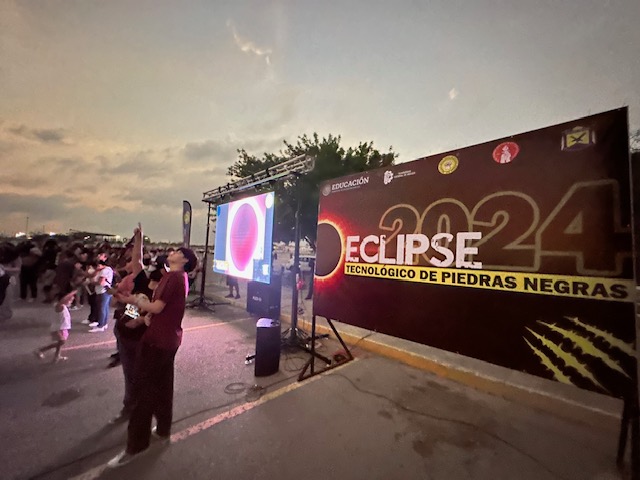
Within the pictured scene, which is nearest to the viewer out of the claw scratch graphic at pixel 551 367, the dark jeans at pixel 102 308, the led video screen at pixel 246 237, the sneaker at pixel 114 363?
the claw scratch graphic at pixel 551 367

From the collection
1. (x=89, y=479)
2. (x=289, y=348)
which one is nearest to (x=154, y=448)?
(x=89, y=479)

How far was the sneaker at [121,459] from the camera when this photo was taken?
265 centimetres

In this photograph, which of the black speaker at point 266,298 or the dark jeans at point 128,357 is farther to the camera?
the black speaker at point 266,298

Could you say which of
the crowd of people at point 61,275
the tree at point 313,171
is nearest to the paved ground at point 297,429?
the crowd of people at point 61,275

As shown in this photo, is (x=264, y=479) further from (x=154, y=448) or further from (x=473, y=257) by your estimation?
(x=473, y=257)

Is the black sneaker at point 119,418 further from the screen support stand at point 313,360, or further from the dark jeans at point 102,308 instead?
the dark jeans at point 102,308

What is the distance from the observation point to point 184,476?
8.34ft

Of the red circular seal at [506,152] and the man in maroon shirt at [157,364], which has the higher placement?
the red circular seal at [506,152]

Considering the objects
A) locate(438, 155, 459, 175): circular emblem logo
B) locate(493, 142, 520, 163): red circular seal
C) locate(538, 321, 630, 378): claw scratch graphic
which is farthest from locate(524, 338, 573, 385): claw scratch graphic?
locate(438, 155, 459, 175): circular emblem logo

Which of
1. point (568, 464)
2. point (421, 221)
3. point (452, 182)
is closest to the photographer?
point (568, 464)

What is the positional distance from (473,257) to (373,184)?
191cm

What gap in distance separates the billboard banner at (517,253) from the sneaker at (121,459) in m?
3.28

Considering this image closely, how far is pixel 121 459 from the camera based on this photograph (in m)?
2.71

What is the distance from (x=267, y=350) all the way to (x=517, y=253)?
4217mm
